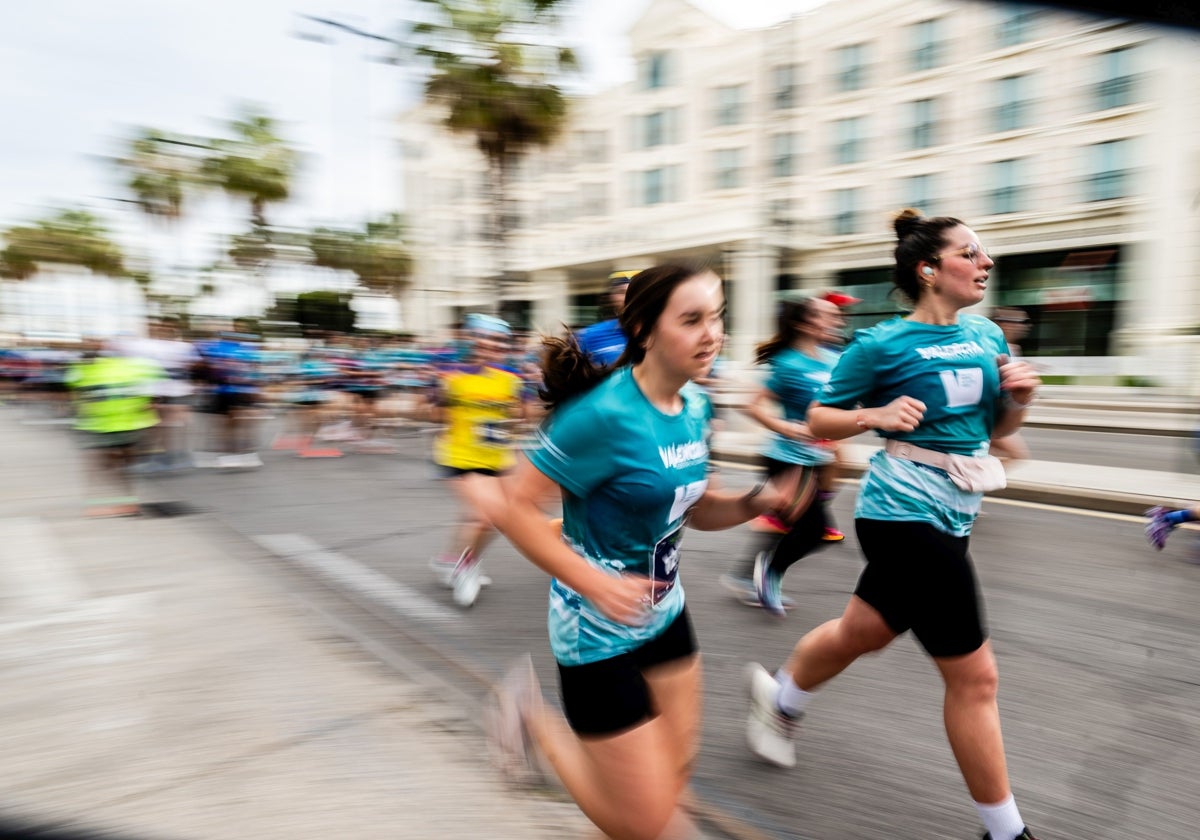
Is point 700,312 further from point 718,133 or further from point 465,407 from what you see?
point 718,133

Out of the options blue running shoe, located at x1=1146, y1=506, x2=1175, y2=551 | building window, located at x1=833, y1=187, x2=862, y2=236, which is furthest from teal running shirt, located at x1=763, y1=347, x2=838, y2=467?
building window, located at x1=833, y1=187, x2=862, y2=236

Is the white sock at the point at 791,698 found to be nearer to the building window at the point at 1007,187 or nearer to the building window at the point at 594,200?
the building window at the point at 1007,187

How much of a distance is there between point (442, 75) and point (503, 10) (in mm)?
2000

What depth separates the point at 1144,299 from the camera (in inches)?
939

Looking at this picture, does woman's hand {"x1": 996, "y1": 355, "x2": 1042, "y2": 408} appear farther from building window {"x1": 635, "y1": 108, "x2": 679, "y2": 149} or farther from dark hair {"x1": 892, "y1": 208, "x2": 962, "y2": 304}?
building window {"x1": 635, "y1": 108, "x2": 679, "y2": 149}

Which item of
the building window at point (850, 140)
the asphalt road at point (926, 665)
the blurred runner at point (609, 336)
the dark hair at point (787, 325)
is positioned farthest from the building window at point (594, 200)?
the blurred runner at point (609, 336)

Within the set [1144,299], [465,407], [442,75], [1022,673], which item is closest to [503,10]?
[442,75]

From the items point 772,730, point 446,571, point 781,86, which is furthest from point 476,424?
point 781,86

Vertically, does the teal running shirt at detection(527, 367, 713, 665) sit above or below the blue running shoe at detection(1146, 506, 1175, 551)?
above

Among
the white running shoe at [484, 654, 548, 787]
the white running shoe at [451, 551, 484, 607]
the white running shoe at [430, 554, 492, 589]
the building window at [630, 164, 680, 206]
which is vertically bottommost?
the white running shoe at [430, 554, 492, 589]

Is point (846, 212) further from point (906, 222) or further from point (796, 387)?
point (906, 222)

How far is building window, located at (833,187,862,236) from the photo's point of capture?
3017 centimetres

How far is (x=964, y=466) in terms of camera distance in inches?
95.2

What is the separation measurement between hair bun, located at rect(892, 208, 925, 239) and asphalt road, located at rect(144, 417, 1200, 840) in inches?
74.1
